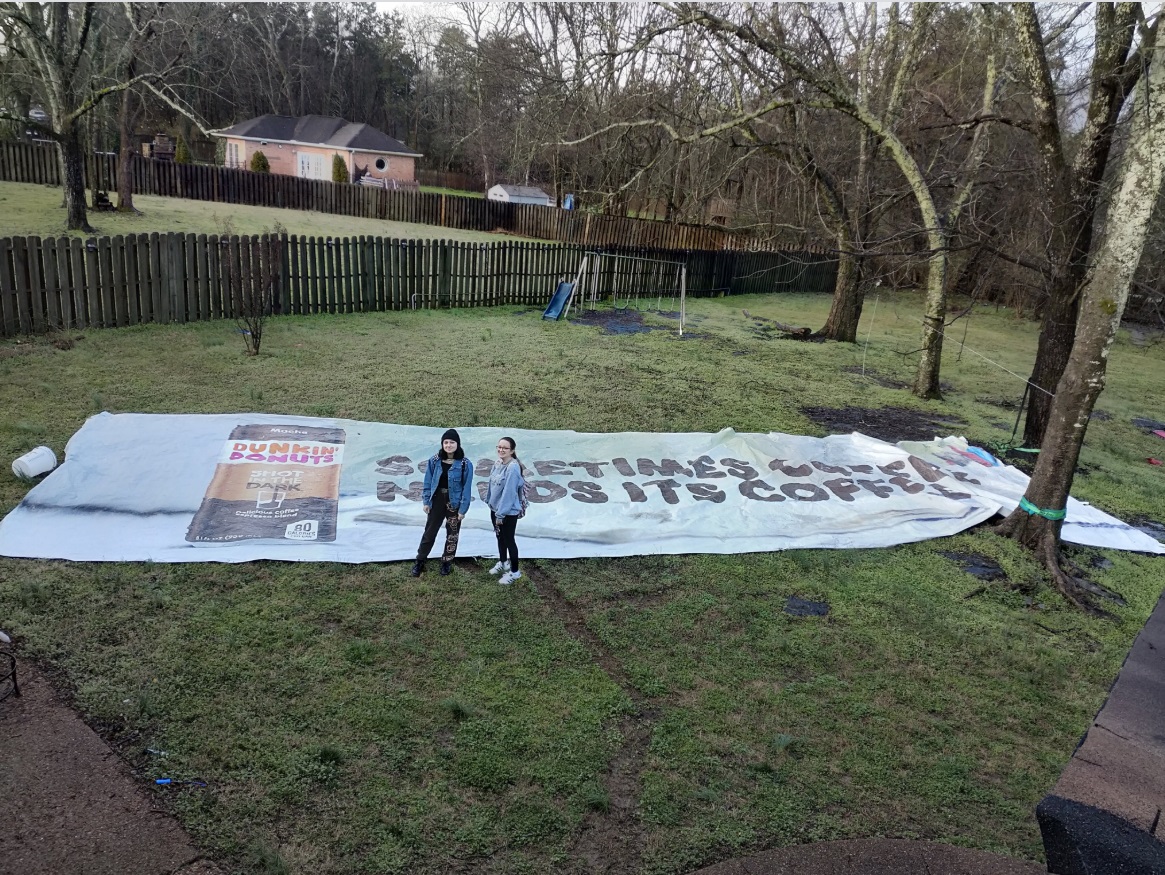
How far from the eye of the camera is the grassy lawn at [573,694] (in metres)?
3.78

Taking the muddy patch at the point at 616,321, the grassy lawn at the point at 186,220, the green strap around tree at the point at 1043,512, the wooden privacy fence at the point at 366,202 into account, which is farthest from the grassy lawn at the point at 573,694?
the wooden privacy fence at the point at 366,202

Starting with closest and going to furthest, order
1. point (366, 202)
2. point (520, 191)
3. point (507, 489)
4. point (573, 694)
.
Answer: point (573, 694), point (507, 489), point (366, 202), point (520, 191)

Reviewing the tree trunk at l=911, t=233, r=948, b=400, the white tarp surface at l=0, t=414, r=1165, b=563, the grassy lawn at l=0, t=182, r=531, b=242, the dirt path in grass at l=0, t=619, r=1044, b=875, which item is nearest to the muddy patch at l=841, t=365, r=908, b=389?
the tree trunk at l=911, t=233, r=948, b=400

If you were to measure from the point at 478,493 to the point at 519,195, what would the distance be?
29.9 m

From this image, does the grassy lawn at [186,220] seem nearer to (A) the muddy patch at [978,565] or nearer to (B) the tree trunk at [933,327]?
(B) the tree trunk at [933,327]

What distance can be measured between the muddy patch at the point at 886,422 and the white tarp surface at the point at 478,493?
119 cm

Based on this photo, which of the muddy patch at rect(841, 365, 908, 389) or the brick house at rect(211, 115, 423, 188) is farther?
the brick house at rect(211, 115, 423, 188)

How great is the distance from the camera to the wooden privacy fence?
85.3 ft

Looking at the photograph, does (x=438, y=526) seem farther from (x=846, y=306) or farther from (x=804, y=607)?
(x=846, y=306)

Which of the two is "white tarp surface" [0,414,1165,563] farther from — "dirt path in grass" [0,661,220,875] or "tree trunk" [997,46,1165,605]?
"dirt path in grass" [0,661,220,875]

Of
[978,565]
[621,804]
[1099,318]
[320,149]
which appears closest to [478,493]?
[621,804]

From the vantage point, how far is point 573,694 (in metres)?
4.73

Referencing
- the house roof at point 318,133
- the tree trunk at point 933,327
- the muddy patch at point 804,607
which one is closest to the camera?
the muddy patch at point 804,607

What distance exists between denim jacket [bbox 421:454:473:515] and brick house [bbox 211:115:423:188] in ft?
123
